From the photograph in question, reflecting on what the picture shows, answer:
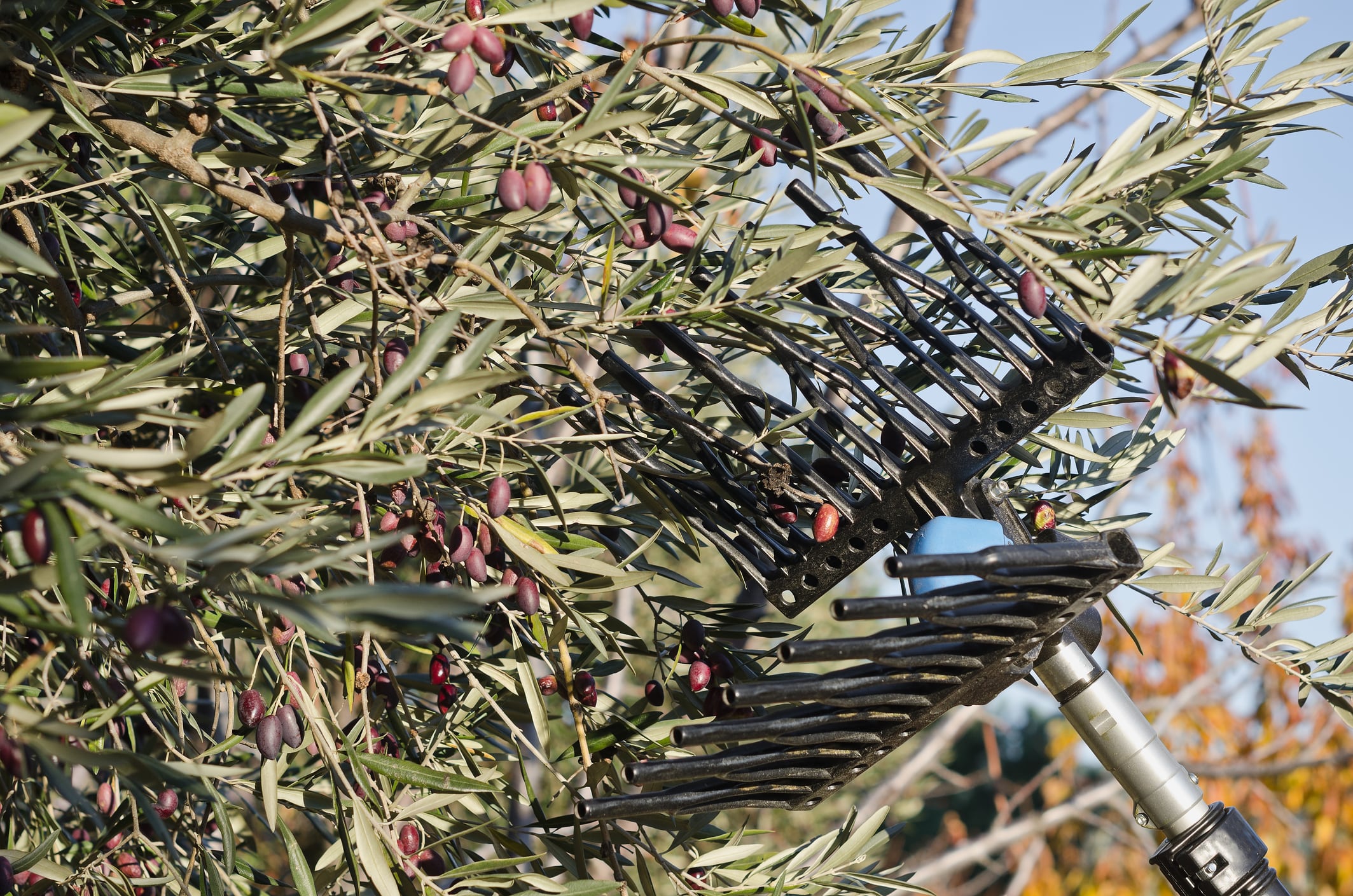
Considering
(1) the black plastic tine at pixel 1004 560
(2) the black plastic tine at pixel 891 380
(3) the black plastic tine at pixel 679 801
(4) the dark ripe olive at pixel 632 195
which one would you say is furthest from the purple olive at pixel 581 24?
(3) the black plastic tine at pixel 679 801

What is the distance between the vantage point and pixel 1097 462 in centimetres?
114

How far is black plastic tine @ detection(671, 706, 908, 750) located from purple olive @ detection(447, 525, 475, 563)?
0.23 meters

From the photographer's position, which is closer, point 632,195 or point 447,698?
point 632,195

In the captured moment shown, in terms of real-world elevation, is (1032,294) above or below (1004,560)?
above

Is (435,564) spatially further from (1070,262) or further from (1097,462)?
(1097,462)

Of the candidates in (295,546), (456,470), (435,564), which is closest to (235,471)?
(295,546)

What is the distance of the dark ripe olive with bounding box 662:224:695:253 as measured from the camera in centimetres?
87

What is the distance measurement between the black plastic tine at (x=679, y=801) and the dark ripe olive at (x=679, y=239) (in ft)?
1.46

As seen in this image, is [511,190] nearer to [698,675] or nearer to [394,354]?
[394,354]

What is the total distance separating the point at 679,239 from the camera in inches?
34.8

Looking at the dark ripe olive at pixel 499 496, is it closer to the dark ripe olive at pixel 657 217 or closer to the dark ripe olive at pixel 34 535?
the dark ripe olive at pixel 657 217

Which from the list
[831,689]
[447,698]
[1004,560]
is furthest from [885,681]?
[447,698]

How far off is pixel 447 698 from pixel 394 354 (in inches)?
14.7

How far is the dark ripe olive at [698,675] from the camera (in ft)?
3.23
